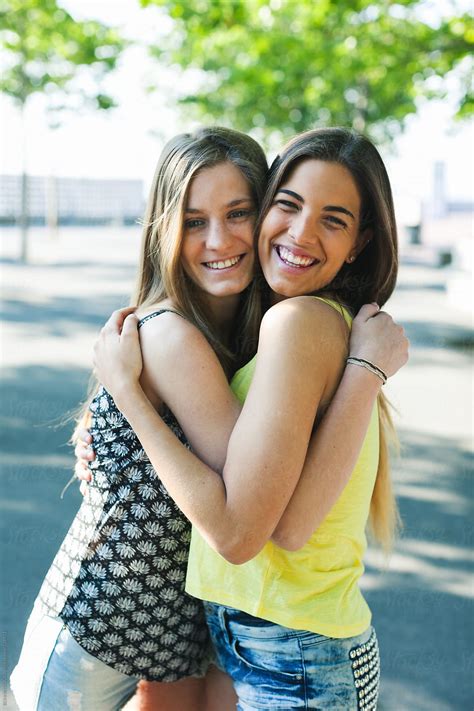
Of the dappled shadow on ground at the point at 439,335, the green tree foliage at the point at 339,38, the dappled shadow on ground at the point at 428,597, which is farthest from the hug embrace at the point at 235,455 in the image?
the dappled shadow on ground at the point at 439,335

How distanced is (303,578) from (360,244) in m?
0.82

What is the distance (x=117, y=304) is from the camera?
1376 centimetres

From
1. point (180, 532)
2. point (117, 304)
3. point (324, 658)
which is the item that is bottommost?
point (117, 304)

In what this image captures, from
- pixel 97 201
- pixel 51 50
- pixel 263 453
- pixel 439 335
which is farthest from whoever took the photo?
pixel 97 201

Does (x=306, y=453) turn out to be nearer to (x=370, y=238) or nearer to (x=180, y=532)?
(x=180, y=532)

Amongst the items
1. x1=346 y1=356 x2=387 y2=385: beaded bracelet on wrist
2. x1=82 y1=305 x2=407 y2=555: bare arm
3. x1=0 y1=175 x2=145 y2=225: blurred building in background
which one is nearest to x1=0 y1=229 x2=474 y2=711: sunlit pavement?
x1=82 y1=305 x2=407 y2=555: bare arm

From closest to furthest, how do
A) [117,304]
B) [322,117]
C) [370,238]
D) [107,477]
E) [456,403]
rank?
1. [107,477]
2. [370,238]
3. [456,403]
4. [117,304]
5. [322,117]

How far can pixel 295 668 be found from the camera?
66.9 inches

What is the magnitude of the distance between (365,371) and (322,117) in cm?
3108

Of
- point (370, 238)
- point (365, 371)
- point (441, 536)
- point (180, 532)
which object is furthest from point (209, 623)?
point (441, 536)

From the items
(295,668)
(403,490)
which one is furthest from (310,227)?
(403,490)

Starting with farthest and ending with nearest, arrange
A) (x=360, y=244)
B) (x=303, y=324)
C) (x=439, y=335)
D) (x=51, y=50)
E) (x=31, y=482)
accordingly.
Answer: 1. (x=51, y=50)
2. (x=439, y=335)
3. (x=31, y=482)
4. (x=360, y=244)
5. (x=303, y=324)

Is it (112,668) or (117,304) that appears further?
(117,304)

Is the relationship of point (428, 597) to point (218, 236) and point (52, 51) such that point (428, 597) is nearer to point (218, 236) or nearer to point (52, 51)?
point (218, 236)
